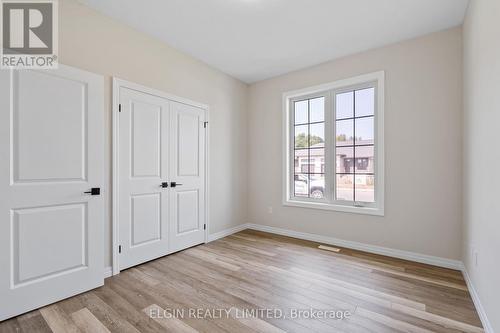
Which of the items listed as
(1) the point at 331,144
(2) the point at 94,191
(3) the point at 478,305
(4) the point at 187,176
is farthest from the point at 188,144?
(3) the point at 478,305

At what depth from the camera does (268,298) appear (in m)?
2.07

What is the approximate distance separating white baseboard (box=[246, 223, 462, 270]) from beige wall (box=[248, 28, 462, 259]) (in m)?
0.06

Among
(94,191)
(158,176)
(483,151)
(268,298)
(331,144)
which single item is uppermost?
(331,144)

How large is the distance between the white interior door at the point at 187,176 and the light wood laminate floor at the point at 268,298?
431mm

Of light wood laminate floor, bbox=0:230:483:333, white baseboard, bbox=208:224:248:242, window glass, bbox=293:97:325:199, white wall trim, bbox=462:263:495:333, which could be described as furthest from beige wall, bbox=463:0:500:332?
white baseboard, bbox=208:224:248:242

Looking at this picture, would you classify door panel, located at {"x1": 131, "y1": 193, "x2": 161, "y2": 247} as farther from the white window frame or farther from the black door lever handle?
the white window frame

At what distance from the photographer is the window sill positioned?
3142 millimetres

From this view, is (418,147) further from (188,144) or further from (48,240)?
(48,240)

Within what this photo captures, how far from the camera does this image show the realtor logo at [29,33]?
1.92 meters

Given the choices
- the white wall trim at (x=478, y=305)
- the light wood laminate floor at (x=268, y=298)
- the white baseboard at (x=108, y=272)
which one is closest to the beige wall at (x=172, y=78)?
the white baseboard at (x=108, y=272)

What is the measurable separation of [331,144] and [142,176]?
2.71m

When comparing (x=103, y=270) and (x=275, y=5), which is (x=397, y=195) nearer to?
(x=275, y=5)

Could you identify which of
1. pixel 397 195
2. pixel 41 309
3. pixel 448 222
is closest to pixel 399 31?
pixel 397 195

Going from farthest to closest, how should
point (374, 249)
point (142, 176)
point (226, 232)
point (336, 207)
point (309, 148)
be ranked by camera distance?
point (226, 232), point (309, 148), point (336, 207), point (374, 249), point (142, 176)
